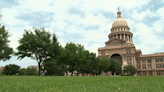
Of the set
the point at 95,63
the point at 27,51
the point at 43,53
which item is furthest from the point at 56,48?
the point at 95,63

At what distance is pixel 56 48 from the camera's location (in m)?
33.6

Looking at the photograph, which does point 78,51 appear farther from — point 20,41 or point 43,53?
point 20,41

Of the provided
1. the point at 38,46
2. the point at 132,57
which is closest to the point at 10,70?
the point at 38,46

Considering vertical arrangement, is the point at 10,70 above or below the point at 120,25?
below

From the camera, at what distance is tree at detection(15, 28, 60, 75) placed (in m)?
32.3

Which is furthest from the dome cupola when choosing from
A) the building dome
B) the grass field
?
the grass field

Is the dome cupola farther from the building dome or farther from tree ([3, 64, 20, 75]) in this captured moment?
tree ([3, 64, 20, 75])

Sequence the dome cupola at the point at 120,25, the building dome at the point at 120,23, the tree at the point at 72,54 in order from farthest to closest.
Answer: the building dome at the point at 120,23
the dome cupola at the point at 120,25
the tree at the point at 72,54

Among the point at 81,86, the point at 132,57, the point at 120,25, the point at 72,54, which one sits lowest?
the point at 81,86

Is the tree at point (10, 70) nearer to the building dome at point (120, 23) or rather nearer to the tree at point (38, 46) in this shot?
the tree at point (38, 46)

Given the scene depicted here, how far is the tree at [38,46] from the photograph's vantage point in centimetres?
3231

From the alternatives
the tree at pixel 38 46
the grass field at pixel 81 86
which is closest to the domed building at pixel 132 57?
the tree at pixel 38 46

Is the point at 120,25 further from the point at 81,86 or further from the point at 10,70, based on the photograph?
the point at 81,86

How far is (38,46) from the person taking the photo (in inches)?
1278
